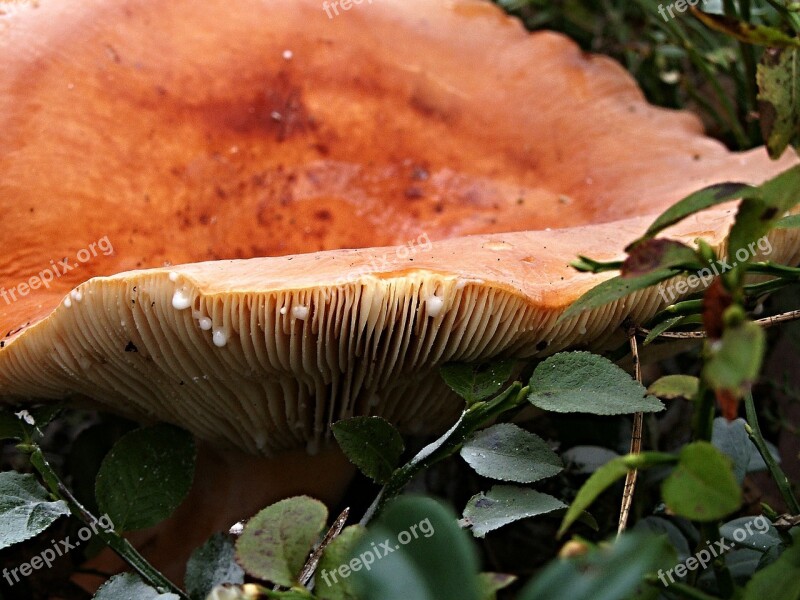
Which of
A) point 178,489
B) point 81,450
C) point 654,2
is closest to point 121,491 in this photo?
point 178,489

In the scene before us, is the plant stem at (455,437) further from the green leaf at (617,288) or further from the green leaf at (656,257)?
the green leaf at (656,257)

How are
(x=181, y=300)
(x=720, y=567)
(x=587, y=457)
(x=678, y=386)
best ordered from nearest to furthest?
(x=678, y=386) < (x=720, y=567) < (x=181, y=300) < (x=587, y=457)

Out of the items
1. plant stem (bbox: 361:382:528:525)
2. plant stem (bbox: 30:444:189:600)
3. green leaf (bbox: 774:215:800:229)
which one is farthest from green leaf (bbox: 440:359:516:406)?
plant stem (bbox: 30:444:189:600)

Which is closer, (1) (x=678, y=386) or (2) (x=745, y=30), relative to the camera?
(1) (x=678, y=386)

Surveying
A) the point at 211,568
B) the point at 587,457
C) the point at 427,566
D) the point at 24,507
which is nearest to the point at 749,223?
the point at 427,566

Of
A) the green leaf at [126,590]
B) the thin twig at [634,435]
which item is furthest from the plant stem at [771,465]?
the green leaf at [126,590]

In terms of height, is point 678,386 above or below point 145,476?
above

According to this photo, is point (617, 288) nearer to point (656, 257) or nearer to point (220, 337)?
point (656, 257)
